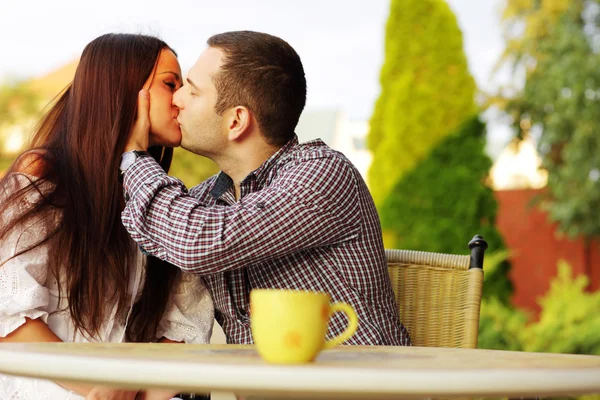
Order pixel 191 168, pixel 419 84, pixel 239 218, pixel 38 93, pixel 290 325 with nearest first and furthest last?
pixel 290 325 < pixel 239 218 < pixel 419 84 < pixel 191 168 < pixel 38 93

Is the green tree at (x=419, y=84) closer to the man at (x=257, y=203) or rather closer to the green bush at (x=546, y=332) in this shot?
the green bush at (x=546, y=332)

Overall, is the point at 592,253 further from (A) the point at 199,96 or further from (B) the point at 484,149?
(A) the point at 199,96

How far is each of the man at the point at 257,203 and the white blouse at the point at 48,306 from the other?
82mm

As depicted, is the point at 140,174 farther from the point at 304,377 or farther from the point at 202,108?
the point at 304,377

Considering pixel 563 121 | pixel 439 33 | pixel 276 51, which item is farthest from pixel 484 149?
pixel 276 51

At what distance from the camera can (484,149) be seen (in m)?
7.95

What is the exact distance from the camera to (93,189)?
A: 208 centimetres

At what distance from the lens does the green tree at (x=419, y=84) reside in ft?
26.7

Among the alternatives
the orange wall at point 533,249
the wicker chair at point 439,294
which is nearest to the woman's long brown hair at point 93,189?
the wicker chair at point 439,294

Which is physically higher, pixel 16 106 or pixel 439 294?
pixel 439 294

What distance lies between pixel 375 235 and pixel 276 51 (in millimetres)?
567

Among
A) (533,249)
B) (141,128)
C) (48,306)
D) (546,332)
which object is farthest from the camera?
(533,249)

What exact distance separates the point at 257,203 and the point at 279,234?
0.27 ft

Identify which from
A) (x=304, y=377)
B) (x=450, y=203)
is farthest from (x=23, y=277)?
(x=450, y=203)
